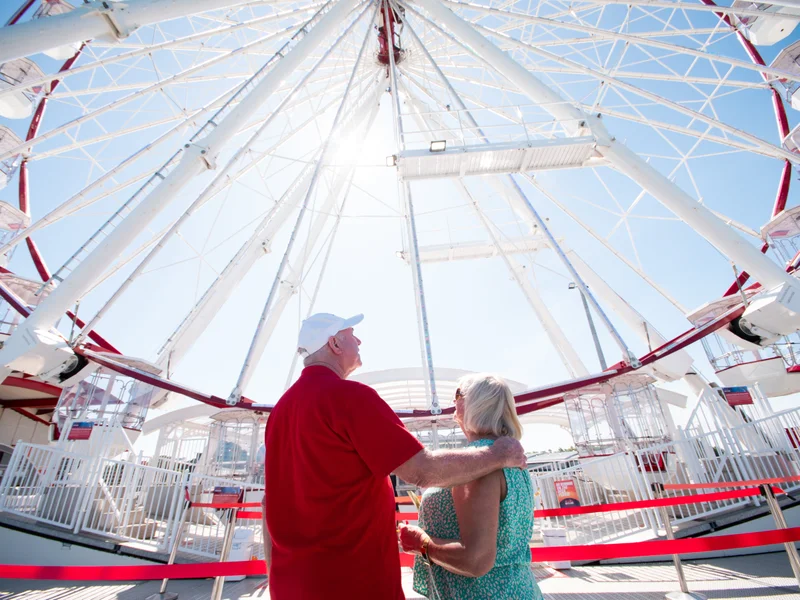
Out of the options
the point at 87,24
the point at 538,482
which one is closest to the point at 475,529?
the point at 87,24

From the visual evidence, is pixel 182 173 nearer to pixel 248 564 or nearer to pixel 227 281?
pixel 227 281

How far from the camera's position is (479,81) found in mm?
14555

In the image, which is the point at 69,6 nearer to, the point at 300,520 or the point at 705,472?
the point at 300,520

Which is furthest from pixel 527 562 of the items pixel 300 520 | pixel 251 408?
pixel 251 408

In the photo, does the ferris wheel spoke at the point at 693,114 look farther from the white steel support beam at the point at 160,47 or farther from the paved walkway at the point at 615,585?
the paved walkway at the point at 615,585

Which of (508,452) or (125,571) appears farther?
(125,571)

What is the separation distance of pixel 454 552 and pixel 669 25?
1541 cm

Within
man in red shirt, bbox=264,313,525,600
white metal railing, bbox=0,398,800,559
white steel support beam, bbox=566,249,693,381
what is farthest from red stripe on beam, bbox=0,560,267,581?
white steel support beam, bbox=566,249,693,381

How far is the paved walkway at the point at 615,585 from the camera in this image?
18.2ft

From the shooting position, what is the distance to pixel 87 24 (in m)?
6.26

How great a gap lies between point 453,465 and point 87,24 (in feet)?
27.1

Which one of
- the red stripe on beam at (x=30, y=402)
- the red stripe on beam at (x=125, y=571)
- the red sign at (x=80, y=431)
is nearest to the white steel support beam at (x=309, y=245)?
the red sign at (x=80, y=431)

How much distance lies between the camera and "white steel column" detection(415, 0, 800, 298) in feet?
26.1

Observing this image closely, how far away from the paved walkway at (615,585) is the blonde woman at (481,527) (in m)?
4.35
